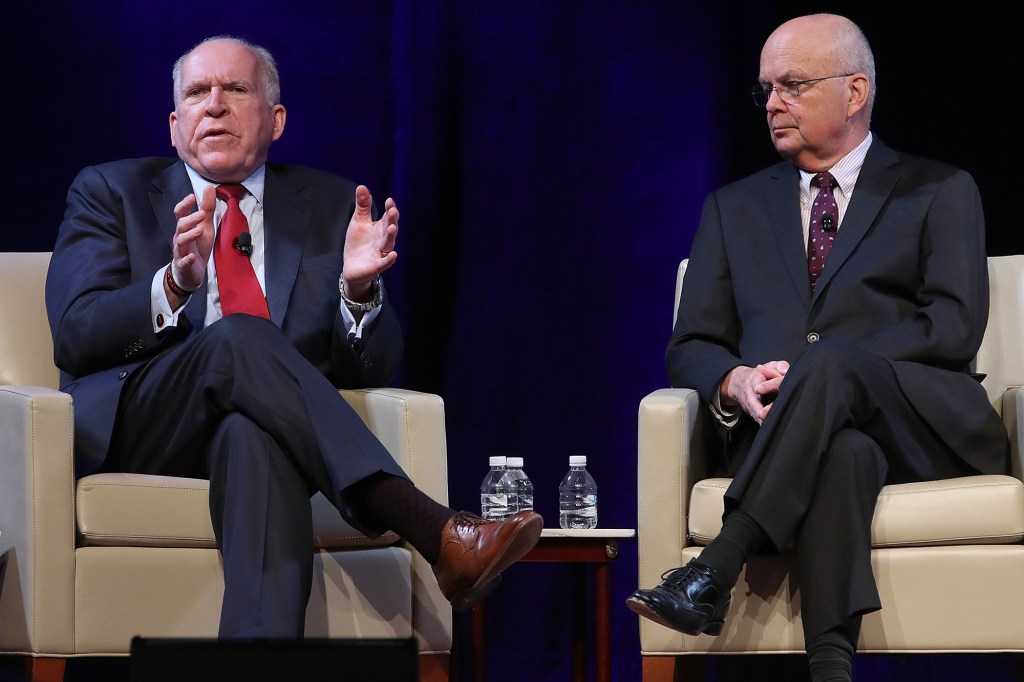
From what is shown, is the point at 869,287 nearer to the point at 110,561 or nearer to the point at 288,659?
the point at 110,561

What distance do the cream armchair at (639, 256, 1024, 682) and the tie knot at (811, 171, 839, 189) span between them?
0.68 metres

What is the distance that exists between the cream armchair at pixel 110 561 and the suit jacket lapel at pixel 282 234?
1.86ft

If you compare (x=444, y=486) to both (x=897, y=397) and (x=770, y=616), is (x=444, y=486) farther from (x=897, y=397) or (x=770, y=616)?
(x=897, y=397)

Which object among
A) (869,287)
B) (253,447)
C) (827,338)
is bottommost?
(253,447)

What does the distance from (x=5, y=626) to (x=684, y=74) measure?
90.7 inches

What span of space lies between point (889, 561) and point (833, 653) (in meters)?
0.25

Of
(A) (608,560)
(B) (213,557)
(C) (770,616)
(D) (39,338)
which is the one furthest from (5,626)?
(C) (770,616)

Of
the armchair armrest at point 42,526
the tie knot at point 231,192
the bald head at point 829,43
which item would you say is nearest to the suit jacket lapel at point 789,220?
the bald head at point 829,43

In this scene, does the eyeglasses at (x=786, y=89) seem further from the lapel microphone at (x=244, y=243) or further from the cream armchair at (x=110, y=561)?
the cream armchair at (x=110, y=561)

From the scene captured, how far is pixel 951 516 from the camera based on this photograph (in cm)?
259

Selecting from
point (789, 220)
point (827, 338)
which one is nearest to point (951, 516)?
point (827, 338)

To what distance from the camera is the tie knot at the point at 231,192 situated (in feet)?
10.5

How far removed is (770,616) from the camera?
8.66 feet

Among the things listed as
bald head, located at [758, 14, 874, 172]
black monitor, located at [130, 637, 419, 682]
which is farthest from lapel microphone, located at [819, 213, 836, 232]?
black monitor, located at [130, 637, 419, 682]
